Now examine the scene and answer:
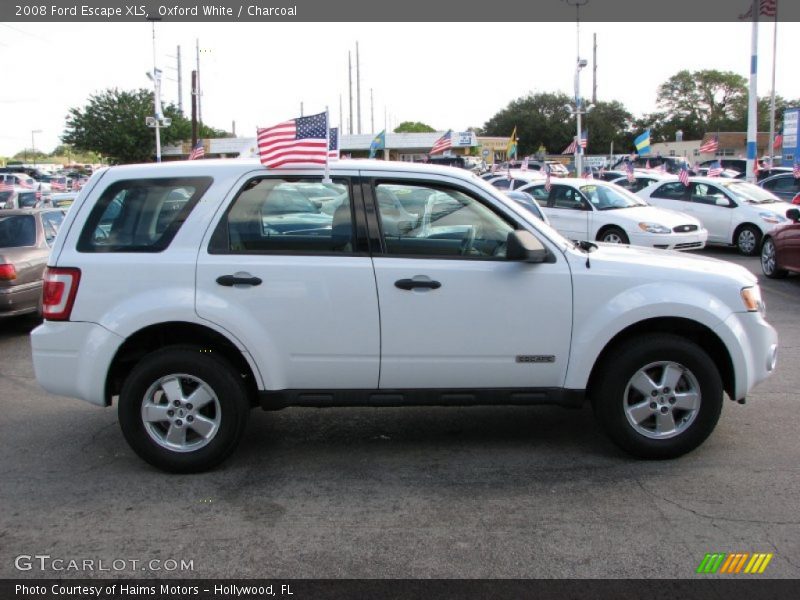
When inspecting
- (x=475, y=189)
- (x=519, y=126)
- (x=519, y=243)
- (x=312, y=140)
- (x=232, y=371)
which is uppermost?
(x=519, y=126)

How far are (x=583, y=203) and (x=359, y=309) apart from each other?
12119 millimetres

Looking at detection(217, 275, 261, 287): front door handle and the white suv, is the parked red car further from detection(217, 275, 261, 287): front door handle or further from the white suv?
detection(217, 275, 261, 287): front door handle

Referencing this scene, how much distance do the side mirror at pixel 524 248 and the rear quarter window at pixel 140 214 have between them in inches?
75.6

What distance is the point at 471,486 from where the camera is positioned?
454 cm

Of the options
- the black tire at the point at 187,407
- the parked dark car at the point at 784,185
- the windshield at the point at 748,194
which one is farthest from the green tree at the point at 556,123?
the black tire at the point at 187,407

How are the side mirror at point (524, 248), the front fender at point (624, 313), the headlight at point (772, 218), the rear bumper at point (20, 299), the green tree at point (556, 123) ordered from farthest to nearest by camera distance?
the green tree at point (556, 123) → the headlight at point (772, 218) → the rear bumper at point (20, 299) → the front fender at point (624, 313) → the side mirror at point (524, 248)

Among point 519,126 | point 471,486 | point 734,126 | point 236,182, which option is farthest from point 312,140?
point 734,126

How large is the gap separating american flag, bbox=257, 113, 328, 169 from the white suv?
97 millimetres

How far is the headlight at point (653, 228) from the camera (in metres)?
14.6

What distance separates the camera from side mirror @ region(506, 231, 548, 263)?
4.58 m

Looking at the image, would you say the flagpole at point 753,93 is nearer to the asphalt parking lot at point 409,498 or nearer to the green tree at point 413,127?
the asphalt parking lot at point 409,498

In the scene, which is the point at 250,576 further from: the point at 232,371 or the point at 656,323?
the point at 656,323

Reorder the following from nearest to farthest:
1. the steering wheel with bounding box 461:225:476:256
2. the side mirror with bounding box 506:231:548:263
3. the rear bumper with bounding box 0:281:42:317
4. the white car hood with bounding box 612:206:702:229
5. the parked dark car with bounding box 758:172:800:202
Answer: the side mirror with bounding box 506:231:548:263, the steering wheel with bounding box 461:225:476:256, the rear bumper with bounding box 0:281:42:317, the white car hood with bounding box 612:206:702:229, the parked dark car with bounding box 758:172:800:202

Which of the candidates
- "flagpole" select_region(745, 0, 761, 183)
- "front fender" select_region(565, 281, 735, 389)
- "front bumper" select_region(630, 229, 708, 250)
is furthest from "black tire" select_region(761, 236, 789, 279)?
"flagpole" select_region(745, 0, 761, 183)
